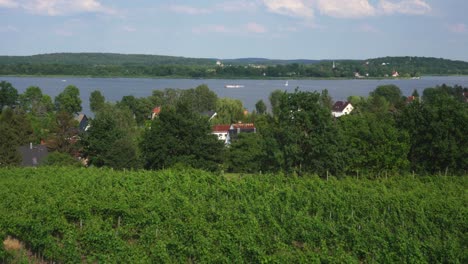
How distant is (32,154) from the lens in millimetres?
31359

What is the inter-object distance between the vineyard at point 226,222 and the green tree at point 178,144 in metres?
6.56

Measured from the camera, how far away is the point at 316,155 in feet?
72.4

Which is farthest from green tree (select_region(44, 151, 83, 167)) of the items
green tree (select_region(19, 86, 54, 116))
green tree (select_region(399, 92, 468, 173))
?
green tree (select_region(19, 86, 54, 116))

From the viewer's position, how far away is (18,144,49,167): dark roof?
30.7 meters

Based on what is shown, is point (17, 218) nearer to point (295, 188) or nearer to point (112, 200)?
point (112, 200)

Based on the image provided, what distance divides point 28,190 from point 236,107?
44.3 meters

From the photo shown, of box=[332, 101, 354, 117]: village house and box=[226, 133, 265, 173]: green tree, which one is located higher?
box=[226, 133, 265, 173]: green tree

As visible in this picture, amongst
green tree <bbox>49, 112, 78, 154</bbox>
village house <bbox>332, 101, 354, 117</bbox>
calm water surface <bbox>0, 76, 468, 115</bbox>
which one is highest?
green tree <bbox>49, 112, 78, 154</bbox>

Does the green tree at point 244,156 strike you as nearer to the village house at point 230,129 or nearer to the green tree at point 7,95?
the village house at point 230,129

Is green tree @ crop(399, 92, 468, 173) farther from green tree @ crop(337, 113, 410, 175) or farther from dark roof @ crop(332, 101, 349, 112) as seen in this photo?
dark roof @ crop(332, 101, 349, 112)

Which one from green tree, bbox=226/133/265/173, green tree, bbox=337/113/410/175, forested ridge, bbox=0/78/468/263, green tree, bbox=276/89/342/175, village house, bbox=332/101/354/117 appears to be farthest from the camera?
village house, bbox=332/101/354/117

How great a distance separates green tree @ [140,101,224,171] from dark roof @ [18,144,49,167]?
8133 millimetres

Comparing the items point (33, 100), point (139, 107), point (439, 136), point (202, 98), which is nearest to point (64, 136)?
point (439, 136)

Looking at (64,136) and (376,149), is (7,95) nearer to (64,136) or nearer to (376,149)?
(64,136)
